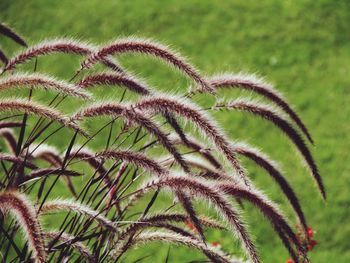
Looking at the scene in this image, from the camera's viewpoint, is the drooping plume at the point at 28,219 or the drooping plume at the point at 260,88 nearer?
the drooping plume at the point at 28,219

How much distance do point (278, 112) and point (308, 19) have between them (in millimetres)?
5695

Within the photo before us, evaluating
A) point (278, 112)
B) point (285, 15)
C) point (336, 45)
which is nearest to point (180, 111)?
point (278, 112)

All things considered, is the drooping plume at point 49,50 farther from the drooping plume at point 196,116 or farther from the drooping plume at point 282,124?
the drooping plume at point 282,124

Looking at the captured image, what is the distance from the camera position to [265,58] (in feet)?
24.1

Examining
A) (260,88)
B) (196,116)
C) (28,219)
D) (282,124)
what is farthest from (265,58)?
(28,219)

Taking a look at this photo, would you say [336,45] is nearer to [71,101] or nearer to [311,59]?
[311,59]

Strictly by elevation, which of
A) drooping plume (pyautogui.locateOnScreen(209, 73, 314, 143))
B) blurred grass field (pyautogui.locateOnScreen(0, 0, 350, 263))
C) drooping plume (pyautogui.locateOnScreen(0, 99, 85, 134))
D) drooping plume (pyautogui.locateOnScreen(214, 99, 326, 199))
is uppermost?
blurred grass field (pyautogui.locateOnScreen(0, 0, 350, 263))

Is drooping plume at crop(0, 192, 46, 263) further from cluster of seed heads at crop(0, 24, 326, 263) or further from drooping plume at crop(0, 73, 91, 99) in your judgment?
drooping plume at crop(0, 73, 91, 99)

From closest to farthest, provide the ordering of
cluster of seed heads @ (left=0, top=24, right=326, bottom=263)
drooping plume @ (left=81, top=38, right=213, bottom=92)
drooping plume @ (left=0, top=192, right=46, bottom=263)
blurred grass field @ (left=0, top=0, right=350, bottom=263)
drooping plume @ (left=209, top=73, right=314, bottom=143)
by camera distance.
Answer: drooping plume @ (left=0, top=192, right=46, bottom=263)
cluster of seed heads @ (left=0, top=24, right=326, bottom=263)
drooping plume @ (left=81, top=38, right=213, bottom=92)
drooping plume @ (left=209, top=73, right=314, bottom=143)
blurred grass field @ (left=0, top=0, right=350, bottom=263)

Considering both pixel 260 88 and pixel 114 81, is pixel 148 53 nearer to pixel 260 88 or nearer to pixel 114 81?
pixel 114 81

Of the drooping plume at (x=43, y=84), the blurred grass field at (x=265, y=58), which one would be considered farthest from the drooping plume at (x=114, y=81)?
the blurred grass field at (x=265, y=58)

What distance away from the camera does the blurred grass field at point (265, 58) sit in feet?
17.8

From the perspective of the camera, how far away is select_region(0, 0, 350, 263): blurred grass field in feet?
17.8

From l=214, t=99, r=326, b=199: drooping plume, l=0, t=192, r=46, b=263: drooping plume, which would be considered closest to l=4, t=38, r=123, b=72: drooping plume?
l=214, t=99, r=326, b=199: drooping plume
